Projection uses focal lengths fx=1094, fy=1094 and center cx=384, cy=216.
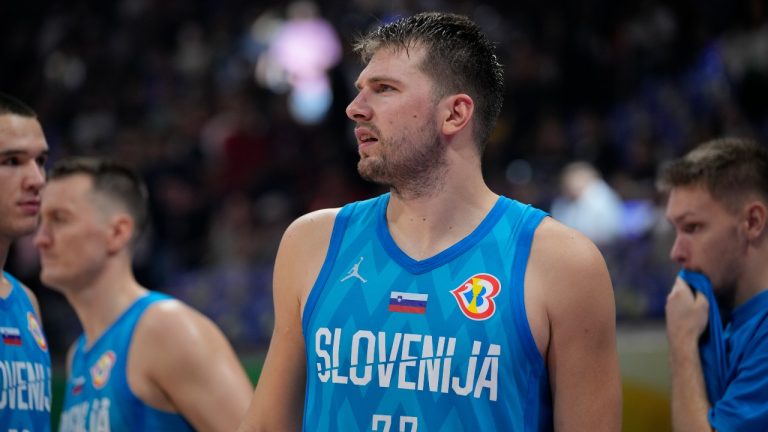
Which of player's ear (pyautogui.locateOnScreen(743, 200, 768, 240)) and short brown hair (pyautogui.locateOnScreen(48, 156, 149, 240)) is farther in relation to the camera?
short brown hair (pyautogui.locateOnScreen(48, 156, 149, 240))

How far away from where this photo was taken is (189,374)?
15.3ft

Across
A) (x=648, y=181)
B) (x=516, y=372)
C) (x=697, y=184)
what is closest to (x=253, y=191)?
(x=648, y=181)

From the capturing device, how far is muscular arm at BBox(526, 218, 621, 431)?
319cm

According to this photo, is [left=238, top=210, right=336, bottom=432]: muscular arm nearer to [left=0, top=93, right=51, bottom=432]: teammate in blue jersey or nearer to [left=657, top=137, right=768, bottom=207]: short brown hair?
[left=0, top=93, right=51, bottom=432]: teammate in blue jersey

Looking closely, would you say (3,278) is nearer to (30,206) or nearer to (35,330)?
(35,330)

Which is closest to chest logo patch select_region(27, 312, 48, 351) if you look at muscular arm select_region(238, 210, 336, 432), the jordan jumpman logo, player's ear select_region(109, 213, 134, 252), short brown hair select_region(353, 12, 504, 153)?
player's ear select_region(109, 213, 134, 252)

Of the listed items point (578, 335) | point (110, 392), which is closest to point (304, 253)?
point (578, 335)

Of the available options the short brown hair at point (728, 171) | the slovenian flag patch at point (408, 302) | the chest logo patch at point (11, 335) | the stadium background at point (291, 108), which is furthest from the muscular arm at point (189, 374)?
the stadium background at point (291, 108)

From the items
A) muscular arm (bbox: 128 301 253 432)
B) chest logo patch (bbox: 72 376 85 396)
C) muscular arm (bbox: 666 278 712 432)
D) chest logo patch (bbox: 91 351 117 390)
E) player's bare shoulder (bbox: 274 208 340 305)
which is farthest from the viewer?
chest logo patch (bbox: 72 376 85 396)

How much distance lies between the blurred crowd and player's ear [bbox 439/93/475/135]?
5060 mm

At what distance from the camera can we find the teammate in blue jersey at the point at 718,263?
159 inches

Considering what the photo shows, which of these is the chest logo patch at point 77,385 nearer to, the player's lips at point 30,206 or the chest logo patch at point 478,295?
the player's lips at point 30,206

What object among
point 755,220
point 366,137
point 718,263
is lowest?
point 718,263

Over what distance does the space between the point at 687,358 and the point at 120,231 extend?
2.71 meters
